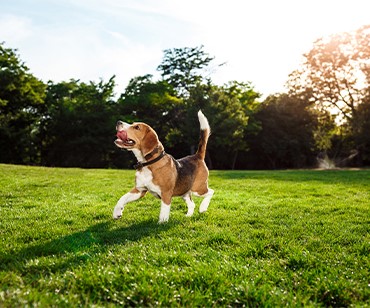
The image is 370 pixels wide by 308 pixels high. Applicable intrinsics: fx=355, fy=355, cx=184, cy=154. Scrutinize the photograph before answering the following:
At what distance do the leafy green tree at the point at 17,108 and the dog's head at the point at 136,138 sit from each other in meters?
34.0

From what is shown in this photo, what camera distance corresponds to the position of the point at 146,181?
582 centimetres

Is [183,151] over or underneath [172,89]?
underneath

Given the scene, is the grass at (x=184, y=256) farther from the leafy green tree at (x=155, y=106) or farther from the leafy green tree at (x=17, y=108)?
the leafy green tree at (x=17, y=108)

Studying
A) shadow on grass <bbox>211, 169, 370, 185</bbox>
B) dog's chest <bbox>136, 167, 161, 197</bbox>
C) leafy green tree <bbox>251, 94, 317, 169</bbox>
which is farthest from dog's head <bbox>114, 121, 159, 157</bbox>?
leafy green tree <bbox>251, 94, 317, 169</bbox>

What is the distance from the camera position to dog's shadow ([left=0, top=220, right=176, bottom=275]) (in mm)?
3642

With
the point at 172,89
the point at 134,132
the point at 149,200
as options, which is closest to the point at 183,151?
the point at 172,89

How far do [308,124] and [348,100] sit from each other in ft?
16.3

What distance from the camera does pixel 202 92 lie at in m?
34.2

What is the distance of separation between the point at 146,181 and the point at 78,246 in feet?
5.71

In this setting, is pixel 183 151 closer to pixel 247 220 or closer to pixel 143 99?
pixel 143 99

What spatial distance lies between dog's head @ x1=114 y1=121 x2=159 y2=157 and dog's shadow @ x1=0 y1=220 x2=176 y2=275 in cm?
124

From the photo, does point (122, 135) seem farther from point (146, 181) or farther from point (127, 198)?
point (127, 198)

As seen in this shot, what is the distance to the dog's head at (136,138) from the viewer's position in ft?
18.6

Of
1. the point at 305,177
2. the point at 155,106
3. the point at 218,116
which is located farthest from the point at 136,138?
the point at 155,106
